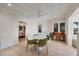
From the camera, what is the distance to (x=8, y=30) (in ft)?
14.8

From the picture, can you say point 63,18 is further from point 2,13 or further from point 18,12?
point 2,13

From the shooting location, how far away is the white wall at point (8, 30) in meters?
4.07

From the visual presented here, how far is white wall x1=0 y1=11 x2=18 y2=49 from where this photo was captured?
13.4ft

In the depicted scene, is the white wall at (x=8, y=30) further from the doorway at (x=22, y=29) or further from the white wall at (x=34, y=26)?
the white wall at (x=34, y=26)

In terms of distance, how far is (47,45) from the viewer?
371cm

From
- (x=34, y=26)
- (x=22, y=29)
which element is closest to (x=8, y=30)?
(x=22, y=29)

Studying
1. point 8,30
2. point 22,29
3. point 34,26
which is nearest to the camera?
point 34,26

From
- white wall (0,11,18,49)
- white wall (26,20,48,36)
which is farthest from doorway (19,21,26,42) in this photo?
white wall (0,11,18,49)

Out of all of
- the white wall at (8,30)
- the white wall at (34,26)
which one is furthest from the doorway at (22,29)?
the white wall at (8,30)

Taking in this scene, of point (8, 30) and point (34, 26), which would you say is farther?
point (8, 30)

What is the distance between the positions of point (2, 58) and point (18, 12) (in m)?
1.77

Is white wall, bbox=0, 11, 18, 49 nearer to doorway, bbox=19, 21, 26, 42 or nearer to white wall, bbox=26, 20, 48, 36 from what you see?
doorway, bbox=19, 21, 26, 42

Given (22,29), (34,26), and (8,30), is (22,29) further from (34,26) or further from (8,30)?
(8,30)

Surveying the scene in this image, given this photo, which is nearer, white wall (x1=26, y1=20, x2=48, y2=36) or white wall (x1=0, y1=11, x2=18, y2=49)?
white wall (x1=26, y1=20, x2=48, y2=36)
